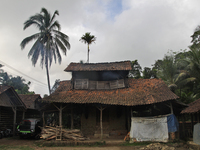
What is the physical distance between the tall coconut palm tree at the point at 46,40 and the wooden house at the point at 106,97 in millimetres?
4883

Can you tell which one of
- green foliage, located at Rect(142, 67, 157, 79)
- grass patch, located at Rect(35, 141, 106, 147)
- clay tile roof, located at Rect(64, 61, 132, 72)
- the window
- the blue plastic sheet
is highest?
green foliage, located at Rect(142, 67, 157, 79)

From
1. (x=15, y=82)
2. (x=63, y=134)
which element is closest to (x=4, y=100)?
(x=63, y=134)

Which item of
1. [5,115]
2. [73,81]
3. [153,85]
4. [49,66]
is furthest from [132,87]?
[5,115]

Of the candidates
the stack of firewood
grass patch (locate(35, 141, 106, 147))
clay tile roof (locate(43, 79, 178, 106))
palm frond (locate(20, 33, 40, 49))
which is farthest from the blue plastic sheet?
palm frond (locate(20, 33, 40, 49))

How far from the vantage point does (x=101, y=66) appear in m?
16.8

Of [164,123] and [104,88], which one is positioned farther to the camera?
[104,88]

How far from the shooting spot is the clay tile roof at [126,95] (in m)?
12.8

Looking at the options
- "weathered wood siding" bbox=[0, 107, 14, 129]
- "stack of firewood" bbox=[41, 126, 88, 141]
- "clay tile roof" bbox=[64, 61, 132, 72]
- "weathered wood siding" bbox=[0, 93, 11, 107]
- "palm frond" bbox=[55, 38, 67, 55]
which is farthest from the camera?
"palm frond" bbox=[55, 38, 67, 55]

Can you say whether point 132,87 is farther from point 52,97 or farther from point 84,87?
point 52,97

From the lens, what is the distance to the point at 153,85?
50.6ft

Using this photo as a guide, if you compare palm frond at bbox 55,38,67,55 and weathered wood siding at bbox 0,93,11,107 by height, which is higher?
palm frond at bbox 55,38,67,55

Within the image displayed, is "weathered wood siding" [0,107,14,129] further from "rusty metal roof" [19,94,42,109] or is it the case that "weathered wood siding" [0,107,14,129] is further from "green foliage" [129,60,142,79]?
"green foliage" [129,60,142,79]

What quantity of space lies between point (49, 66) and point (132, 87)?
10761 mm

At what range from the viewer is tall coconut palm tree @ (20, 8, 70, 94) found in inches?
803
